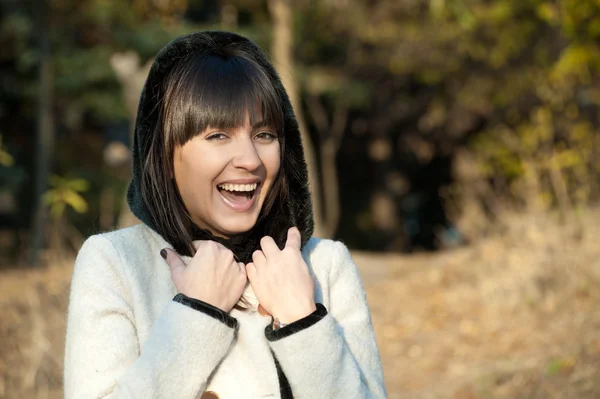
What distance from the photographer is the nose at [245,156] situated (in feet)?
6.04

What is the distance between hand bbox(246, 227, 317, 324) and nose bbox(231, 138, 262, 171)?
0.55 ft

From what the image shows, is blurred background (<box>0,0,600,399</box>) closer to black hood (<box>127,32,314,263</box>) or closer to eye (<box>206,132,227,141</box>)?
black hood (<box>127,32,314,263</box>)

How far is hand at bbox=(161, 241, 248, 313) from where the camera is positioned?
5.79 feet

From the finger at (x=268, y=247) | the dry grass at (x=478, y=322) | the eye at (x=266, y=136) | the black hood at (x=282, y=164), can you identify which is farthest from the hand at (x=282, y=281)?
the dry grass at (x=478, y=322)

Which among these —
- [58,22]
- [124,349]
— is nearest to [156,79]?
[124,349]

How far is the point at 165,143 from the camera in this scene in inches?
75.4

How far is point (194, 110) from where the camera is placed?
1850 millimetres

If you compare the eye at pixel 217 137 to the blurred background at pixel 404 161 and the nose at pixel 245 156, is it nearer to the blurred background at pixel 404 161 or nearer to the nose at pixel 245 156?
the nose at pixel 245 156

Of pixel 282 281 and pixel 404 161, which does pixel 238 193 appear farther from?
pixel 404 161

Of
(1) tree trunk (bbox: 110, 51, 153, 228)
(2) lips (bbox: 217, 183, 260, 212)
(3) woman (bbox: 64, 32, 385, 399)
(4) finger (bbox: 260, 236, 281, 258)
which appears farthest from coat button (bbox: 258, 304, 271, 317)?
(1) tree trunk (bbox: 110, 51, 153, 228)

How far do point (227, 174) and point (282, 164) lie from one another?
197 mm

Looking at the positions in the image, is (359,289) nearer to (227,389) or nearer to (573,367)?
(227,389)

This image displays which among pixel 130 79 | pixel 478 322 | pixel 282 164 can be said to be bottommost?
pixel 478 322

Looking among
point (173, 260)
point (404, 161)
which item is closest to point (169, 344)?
point (173, 260)
